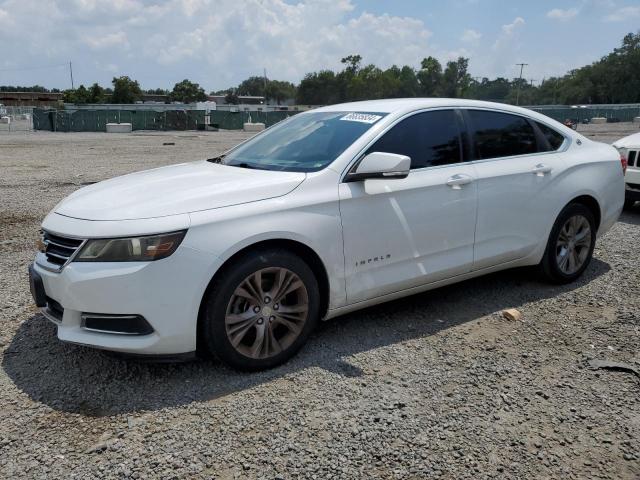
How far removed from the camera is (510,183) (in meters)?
4.51

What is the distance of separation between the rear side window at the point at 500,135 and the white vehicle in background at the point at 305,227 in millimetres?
13

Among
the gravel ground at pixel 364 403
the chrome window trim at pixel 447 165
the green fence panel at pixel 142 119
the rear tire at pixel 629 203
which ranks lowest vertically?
the gravel ground at pixel 364 403

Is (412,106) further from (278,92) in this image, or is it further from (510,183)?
(278,92)

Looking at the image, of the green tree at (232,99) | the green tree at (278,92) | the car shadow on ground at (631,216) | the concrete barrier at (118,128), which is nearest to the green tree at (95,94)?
the green tree at (232,99)

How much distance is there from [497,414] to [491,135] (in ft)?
7.95

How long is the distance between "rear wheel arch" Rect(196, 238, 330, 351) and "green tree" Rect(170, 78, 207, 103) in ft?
404

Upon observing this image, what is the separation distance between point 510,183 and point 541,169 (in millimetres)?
428

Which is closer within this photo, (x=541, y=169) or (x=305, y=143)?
(x=305, y=143)

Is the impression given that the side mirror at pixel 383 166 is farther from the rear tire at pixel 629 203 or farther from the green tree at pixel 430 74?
the green tree at pixel 430 74

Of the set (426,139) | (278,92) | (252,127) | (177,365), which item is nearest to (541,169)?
(426,139)

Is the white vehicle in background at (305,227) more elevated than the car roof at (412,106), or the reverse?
the car roof at (412,106)

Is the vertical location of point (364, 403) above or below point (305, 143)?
below

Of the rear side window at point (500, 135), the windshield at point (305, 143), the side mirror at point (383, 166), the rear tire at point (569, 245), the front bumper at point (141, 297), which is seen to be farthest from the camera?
the rear tire at point (569, 245)

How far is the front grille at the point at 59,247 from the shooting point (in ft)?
10.5
